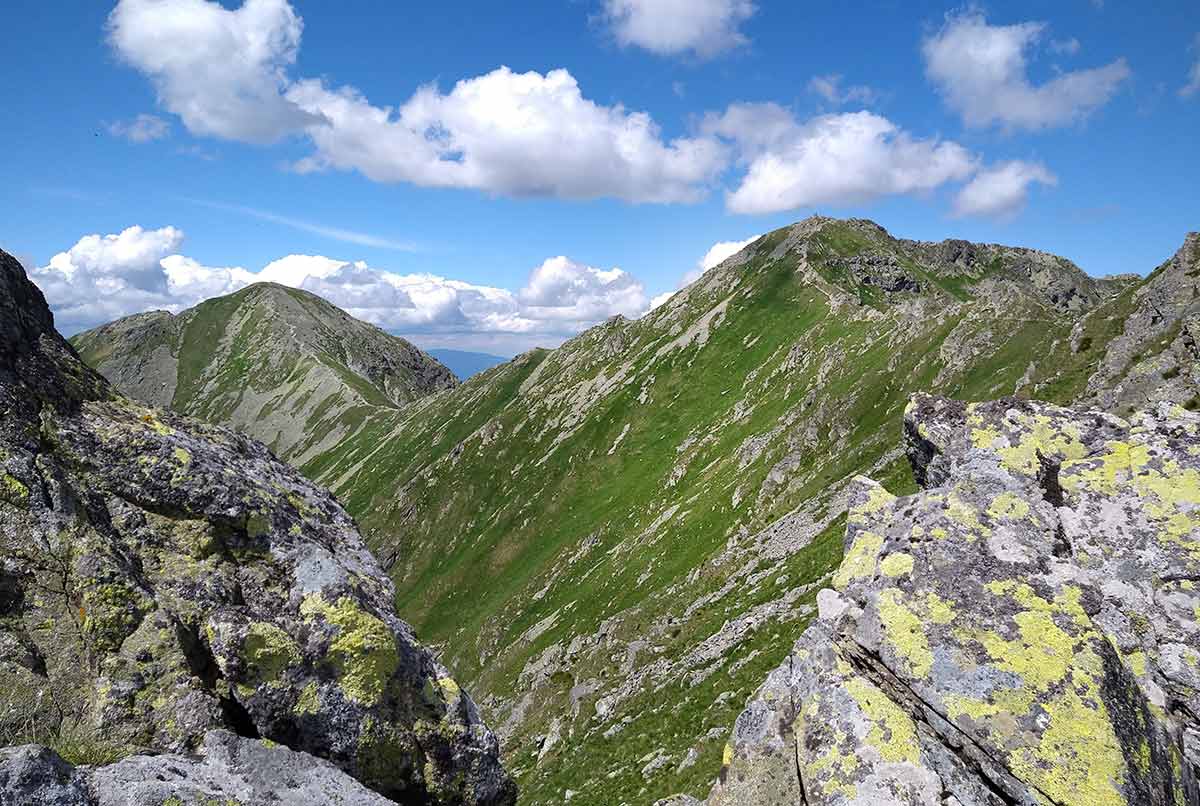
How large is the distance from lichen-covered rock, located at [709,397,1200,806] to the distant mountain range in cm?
226

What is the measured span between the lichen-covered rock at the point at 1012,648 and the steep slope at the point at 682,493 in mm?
14140

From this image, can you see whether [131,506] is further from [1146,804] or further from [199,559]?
[1146,804]

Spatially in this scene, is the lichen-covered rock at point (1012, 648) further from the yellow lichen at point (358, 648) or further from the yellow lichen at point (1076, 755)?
the yellow lichen at point (358, 648)

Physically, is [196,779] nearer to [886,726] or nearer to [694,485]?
[886,726]

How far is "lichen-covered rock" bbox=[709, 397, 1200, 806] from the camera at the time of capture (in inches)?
375

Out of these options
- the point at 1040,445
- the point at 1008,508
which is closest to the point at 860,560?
the point at 1008,508

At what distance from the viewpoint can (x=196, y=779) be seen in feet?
27.8

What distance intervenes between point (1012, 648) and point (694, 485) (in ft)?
230

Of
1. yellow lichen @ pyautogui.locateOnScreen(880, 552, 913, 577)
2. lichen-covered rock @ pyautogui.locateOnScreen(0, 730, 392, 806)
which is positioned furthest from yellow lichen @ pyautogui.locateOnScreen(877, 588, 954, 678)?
lichen-covered rock @ pyautogui.locateOnScreen(0, 730, 392, 806)

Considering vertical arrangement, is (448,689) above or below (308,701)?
below

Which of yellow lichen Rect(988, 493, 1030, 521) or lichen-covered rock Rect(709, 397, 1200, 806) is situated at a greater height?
yellow lichen Rect(988, 493, 1030, 521)

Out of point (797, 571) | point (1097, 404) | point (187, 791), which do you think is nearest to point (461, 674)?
point (797, 571)

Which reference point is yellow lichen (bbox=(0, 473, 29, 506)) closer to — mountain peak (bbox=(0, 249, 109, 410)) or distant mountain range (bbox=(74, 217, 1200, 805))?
mountain peak (bbox=(0, 249, 109, 410))

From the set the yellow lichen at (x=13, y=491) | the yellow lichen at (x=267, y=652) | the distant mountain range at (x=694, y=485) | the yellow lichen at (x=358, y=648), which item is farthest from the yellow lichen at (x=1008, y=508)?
the yellow lichen at (x=13, y=491)
